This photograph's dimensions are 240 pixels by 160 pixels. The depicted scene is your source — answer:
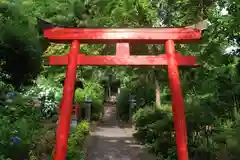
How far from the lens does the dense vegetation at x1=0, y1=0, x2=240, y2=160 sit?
856 centimetres

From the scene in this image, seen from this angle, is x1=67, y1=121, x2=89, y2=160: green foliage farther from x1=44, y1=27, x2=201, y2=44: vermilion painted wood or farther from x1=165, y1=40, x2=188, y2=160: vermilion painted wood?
x1=44, y1=27, x2=201, y2=44: vermilion painted wood

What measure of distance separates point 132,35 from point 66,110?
2683mm

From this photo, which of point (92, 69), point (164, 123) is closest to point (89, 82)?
point (92, 69)

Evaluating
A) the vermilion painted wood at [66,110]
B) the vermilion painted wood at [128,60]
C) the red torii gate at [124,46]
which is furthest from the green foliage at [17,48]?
the vermilion painted wood at [128,60]

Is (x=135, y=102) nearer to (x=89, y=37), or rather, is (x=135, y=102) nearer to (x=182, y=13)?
(x=182, y=13)

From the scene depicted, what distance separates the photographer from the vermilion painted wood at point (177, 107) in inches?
310

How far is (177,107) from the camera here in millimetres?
8148

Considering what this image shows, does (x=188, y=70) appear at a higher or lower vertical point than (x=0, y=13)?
lower

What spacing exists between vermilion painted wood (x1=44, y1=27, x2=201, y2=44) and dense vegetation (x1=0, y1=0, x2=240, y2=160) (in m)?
0.75

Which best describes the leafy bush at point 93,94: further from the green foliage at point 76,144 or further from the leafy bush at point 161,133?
the leafy bush at point 161,133

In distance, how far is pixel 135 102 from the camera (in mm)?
20984

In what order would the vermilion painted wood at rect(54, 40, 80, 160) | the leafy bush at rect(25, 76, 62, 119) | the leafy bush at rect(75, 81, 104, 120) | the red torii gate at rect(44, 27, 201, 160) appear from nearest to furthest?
the vermilion painted wood at rect(54, 40, 80, 160), the red torii gate at rect(44, 27, 201, 160), the leafy bush at rect(25, 76, 62, 119), the leafy bush at rect(75, 81, 104, 120)

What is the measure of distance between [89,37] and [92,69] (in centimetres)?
1224

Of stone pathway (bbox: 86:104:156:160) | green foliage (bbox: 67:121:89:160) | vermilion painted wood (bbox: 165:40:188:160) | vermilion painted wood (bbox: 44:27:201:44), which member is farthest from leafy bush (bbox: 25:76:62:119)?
vermilion painted wood (bbox: 165:40:188:160)
